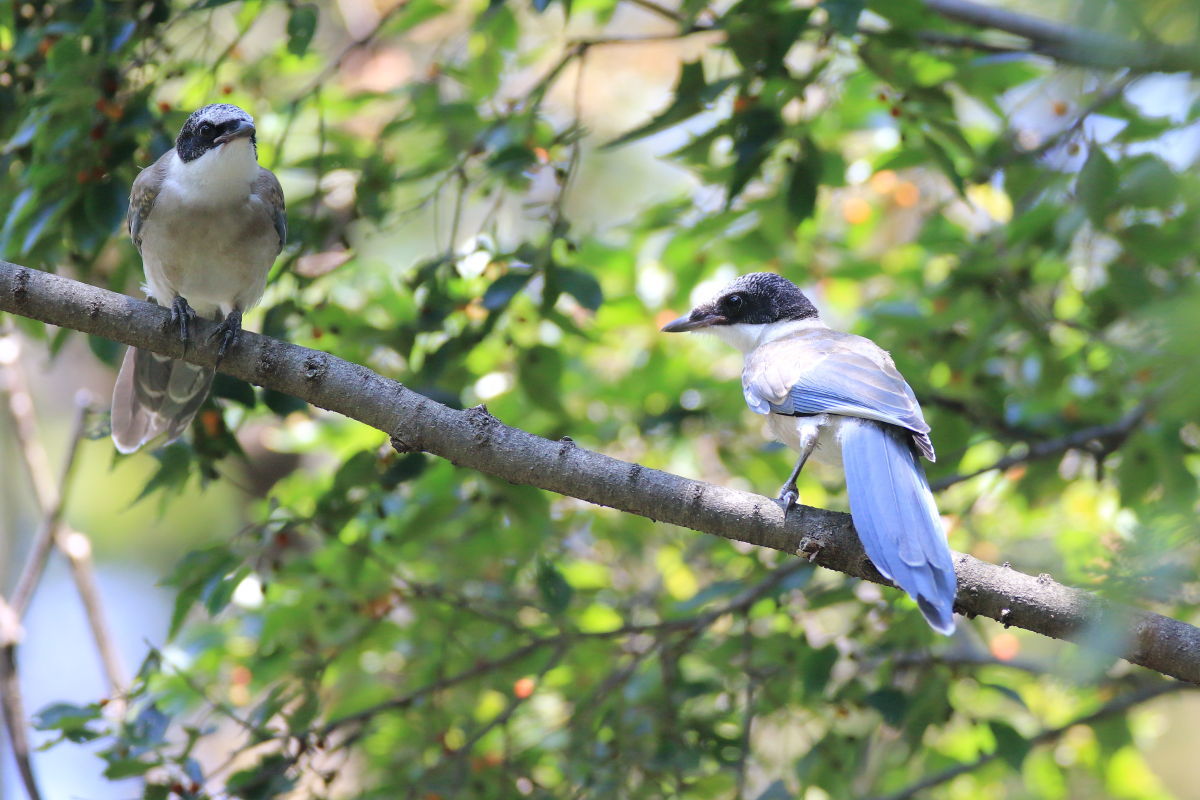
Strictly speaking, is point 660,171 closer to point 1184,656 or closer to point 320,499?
point 320,499

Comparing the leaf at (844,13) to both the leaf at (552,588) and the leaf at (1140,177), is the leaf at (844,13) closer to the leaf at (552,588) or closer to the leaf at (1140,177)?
the leaf at (1140,177)

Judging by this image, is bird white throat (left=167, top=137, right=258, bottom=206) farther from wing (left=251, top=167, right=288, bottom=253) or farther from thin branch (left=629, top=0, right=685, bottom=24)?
thin branch (left=629, top=0, right=685, bottom=24)

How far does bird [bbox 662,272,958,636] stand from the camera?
7.96 feet

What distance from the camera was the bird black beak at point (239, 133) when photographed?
3516 mm

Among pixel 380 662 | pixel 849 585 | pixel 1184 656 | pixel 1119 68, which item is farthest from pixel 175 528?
pixel 1119 68

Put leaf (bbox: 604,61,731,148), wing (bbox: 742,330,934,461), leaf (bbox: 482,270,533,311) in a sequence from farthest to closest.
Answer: leaf (bbox: 482,270,533,311) < leaf (bbox: 604,61,731,148) < wing (bbox: 742,330,934,461)

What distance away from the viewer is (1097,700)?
478 centimetres

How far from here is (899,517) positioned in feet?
8.39

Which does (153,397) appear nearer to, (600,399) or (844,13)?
(600,399)

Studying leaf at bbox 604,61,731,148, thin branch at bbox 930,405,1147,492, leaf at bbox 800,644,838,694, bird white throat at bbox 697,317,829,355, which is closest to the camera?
leaf at bbox 604,61,731,148

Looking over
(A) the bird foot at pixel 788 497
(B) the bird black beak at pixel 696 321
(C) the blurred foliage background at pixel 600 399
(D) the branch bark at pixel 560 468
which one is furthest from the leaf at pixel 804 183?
(D) the branch bark at pixel 560 468

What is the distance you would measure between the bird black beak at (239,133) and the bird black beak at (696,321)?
163cm

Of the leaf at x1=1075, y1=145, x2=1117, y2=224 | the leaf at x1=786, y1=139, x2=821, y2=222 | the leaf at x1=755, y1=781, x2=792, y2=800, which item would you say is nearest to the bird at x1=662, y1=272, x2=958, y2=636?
the leaf at x1=786, y1=139, x2=821, y2=222

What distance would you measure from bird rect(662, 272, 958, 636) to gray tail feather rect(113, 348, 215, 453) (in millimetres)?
1736
